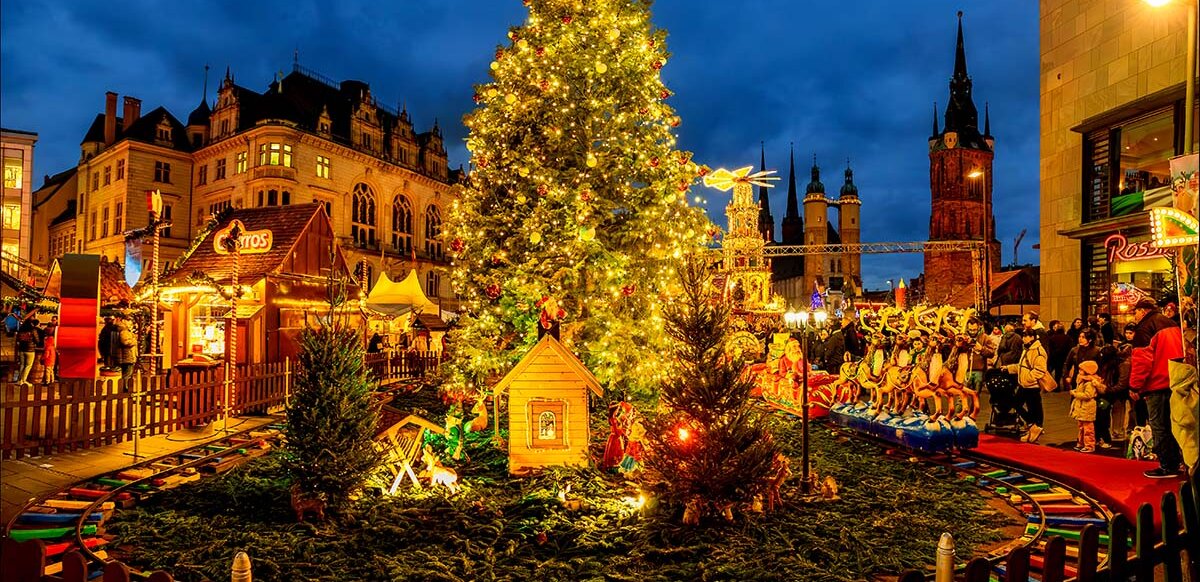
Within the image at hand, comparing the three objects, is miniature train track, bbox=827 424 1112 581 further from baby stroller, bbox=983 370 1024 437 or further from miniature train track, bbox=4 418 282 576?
miniature train track, bbox=4 418 282 576

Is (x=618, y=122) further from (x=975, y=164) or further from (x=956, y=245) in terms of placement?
A: (x=975, y=164)

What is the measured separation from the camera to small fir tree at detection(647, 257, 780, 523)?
656 cm

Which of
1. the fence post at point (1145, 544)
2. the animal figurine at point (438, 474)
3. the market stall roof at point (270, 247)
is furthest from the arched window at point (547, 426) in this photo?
the market stall roof at point (270, 247)

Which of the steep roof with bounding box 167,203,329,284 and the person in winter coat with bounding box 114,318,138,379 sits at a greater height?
the steep roof with bounding box 167,203,329,284

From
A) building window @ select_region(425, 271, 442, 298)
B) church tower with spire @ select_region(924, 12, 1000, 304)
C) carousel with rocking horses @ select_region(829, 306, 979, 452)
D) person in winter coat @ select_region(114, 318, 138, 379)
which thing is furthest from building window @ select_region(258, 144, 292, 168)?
church tower with spire @ select_region(924, 12, 1000, 304)

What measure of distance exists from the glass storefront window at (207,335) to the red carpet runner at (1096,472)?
17861 mm

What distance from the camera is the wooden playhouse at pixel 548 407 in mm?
8734

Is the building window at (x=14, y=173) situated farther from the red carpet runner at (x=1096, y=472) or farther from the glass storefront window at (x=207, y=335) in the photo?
the red carpet runner at (x=1096, y=472)

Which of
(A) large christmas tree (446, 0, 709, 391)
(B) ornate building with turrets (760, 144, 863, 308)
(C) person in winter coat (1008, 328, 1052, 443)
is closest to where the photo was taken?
(C) person in winter coat (1008, 328, 1052, 443)

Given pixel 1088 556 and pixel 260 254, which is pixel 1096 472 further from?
pixel 260 254

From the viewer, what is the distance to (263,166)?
38.7 meters

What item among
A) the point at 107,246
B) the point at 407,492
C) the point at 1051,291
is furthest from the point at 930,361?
the point at 107,246

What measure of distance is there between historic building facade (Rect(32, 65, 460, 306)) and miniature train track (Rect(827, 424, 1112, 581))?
1288 inches

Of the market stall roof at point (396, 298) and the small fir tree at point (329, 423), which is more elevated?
the market stall roof at point (396, 298)
